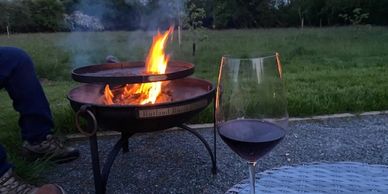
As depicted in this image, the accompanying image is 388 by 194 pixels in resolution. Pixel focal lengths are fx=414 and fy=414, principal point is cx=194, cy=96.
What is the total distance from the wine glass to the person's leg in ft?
4.91

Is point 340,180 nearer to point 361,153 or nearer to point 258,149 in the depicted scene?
point 258,149

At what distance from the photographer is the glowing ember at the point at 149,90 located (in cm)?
210

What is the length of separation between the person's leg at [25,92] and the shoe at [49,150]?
40 mm

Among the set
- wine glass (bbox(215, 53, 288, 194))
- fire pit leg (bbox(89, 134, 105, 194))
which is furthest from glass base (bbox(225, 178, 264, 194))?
fire pit leg (bbox(89, 134, 105, 194))

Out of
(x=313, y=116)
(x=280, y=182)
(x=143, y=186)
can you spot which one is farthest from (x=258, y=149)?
(x=313, y=116)

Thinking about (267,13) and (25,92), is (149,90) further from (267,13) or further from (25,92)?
(267,13)

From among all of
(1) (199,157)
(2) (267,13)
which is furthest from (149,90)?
(2) (267,13)

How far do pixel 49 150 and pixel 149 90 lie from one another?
0.80m

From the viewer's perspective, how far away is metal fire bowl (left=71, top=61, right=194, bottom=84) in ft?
6.01

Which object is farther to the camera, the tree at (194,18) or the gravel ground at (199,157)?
the tree at (194,18)

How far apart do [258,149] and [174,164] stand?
161cm

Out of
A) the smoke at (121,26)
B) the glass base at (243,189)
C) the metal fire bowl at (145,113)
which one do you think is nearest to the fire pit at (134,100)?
the metal fire bowl at (145,113)

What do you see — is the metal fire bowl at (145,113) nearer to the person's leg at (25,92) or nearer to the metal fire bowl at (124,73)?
the metal fire bowl at (124,73)

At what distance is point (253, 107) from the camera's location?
963 millimetres
